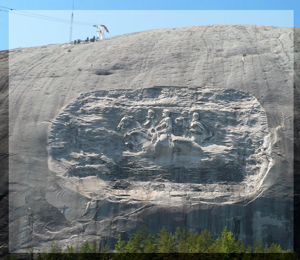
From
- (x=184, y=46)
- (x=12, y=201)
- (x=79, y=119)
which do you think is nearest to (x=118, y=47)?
(x=184, y=46)

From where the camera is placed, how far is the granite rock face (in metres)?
12.6

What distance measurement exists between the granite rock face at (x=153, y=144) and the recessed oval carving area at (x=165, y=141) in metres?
0.03

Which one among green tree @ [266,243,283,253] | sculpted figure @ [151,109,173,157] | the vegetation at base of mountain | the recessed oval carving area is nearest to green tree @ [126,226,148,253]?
the vegetation at base of mountain

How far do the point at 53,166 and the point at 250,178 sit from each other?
4.78 meters

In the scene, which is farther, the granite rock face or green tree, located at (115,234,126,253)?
the granite rock face

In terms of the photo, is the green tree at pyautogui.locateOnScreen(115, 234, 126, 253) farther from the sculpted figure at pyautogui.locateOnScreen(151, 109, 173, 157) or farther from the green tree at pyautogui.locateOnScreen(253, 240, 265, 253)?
the green tree at pyautogui.locateOnScreen(253, 240, 265, 253)

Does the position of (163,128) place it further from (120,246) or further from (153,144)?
(120,246)

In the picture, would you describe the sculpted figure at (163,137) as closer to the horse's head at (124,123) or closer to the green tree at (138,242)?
the horse's head at (124,123)

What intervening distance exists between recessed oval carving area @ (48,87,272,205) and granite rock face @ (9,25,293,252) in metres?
0.03

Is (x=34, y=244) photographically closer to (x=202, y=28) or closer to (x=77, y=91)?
(x=77, y=91)

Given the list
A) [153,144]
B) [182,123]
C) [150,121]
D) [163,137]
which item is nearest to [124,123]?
[150,121]

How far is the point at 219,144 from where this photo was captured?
13.4 metres

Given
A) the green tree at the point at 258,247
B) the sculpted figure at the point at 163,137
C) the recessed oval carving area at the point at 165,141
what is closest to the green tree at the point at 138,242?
the recessed oval carving area at the point at 165,141

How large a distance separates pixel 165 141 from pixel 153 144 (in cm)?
31
